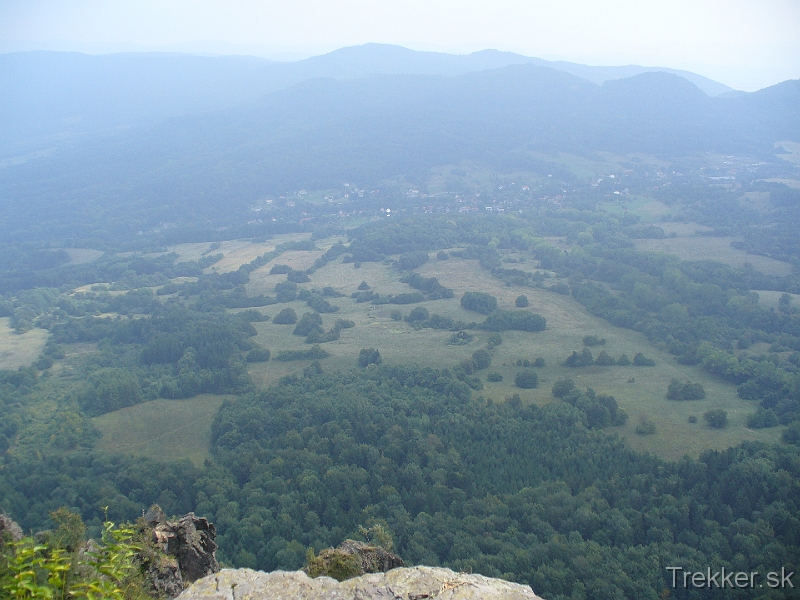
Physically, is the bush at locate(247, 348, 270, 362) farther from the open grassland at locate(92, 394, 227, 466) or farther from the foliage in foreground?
the foliage in foreground

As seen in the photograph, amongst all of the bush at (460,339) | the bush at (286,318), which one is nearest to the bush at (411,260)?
the bush at (286,318)

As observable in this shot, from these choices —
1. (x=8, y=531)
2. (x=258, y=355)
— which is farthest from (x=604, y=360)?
(x=8, y=531)

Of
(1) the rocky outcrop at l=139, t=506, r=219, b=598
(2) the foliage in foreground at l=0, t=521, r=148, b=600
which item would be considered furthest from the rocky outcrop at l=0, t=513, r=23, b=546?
(1) the rocky outcrop at l=139, t=506, r=219, b=598

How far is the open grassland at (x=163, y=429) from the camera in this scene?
131 ft

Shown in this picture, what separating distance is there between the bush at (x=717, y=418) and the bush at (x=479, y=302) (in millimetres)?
30168

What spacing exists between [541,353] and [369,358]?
1520cm

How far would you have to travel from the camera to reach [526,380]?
47531mm

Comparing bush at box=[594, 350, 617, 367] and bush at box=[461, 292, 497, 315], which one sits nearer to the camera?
bush at box=[594, 350, 617, 367]

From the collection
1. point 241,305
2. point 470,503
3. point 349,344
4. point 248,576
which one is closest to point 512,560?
point 470,503

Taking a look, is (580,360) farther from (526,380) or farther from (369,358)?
(369,358)

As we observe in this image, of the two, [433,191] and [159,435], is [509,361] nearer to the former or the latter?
[159,435]

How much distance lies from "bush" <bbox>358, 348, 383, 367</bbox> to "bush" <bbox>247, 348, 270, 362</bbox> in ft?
29.5

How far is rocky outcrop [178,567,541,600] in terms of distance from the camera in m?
10.0

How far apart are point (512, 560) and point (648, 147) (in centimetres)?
15225
